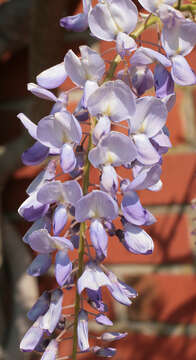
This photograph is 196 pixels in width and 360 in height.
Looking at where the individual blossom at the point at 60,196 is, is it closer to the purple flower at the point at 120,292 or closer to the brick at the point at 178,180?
the purple flower at the point at 120,292

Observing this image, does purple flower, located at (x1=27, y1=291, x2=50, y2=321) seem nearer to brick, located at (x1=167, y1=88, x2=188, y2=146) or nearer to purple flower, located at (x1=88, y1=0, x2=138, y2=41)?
purple flower, located at (x1=88, y1=0, x2=138, y2=41)

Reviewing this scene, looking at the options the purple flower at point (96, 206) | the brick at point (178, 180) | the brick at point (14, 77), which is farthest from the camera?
the brick at point (14, 77)

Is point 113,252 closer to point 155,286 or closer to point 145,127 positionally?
point 155,286

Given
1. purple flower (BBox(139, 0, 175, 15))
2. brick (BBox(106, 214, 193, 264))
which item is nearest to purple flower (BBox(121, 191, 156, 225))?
purple flower (BBox(139, 0, 175, 15))

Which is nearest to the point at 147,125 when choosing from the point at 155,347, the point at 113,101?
the point at 113,101

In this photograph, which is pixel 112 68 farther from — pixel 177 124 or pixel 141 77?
pixel 177 124

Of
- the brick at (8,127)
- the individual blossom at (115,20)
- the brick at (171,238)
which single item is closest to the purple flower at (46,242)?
the individual blossom at (115,20)

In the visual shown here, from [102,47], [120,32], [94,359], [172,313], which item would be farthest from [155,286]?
[120,32]
